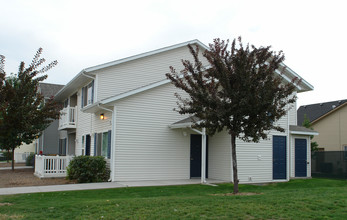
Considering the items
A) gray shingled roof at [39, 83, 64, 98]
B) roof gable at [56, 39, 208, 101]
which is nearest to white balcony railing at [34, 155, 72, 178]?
roof gable at [56, 39, 208, 101]

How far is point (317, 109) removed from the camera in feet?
103

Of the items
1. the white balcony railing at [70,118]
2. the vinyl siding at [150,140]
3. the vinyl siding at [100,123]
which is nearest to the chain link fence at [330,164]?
the vinyl siding at [150,140]

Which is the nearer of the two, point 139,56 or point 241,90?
point 241,90

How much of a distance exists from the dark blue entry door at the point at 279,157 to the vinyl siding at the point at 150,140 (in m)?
4.22

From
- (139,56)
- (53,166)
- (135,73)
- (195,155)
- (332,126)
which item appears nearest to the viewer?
(195,155)

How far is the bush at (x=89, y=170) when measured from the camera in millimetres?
15016

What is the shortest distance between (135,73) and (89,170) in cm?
625

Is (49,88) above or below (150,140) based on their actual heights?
above

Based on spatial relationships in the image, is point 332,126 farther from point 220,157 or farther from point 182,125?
point 182,125

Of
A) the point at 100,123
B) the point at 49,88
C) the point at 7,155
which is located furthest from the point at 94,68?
the point at 7,155

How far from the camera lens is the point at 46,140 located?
96.3 ft

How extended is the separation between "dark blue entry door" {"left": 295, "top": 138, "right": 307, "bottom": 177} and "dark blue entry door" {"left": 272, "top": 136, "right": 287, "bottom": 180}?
1262 mm

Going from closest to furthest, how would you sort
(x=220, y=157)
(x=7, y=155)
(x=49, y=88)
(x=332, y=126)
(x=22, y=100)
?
(x=22, y=100)
(x=220, y=157)
(x=332, y=126)
(x=49, y=88)
(x=7, y=155)

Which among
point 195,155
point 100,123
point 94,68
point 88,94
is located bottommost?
point 195,155
